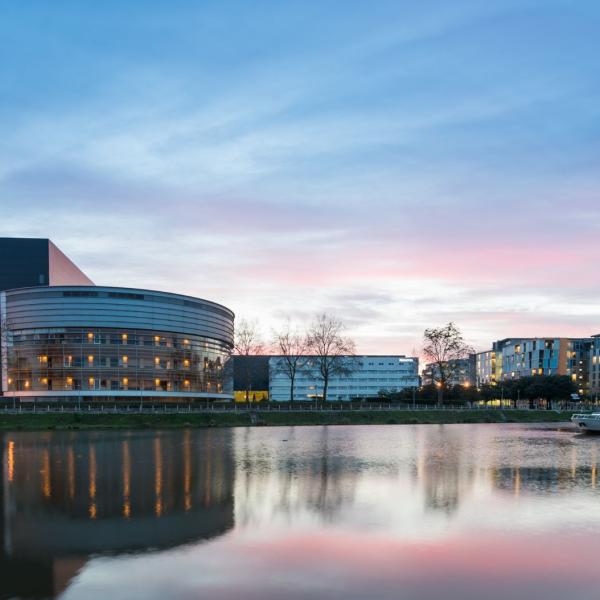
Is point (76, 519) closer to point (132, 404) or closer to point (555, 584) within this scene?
point (555, 584)

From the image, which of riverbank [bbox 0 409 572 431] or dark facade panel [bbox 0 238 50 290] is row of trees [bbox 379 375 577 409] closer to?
riverbank [bbox 0 409 572 431]

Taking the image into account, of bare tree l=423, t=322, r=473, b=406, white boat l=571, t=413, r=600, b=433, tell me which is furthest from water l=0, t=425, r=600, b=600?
bare tree l=423, t=322, r=473, b=406

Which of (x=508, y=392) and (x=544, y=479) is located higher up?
(x=544, y=479)

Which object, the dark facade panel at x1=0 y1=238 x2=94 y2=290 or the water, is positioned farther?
the dark facade panel at x1=0 y1=238 x2=94 y2=290

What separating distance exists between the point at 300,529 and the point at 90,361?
12514 centimetres

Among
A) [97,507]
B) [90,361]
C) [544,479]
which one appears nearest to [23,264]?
[90,361]

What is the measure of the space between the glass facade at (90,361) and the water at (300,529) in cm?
10176

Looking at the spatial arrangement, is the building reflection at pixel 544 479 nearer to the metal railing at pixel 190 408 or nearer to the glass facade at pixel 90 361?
the metal railing at pixel 190 408

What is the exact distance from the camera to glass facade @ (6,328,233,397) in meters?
135

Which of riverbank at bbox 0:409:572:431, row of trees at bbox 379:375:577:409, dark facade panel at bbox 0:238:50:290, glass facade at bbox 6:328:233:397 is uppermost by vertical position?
dark facade panel at bbox 0:238:50:290

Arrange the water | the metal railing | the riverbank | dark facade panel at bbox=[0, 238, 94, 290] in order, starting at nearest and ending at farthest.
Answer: the water
the riverbank
the metal railing
dark facade panel at bbox=[0, 238, 94, 290]

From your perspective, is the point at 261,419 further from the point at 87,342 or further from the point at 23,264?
the point at 23,264

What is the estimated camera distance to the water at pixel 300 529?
566 inches

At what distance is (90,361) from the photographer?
447ft
